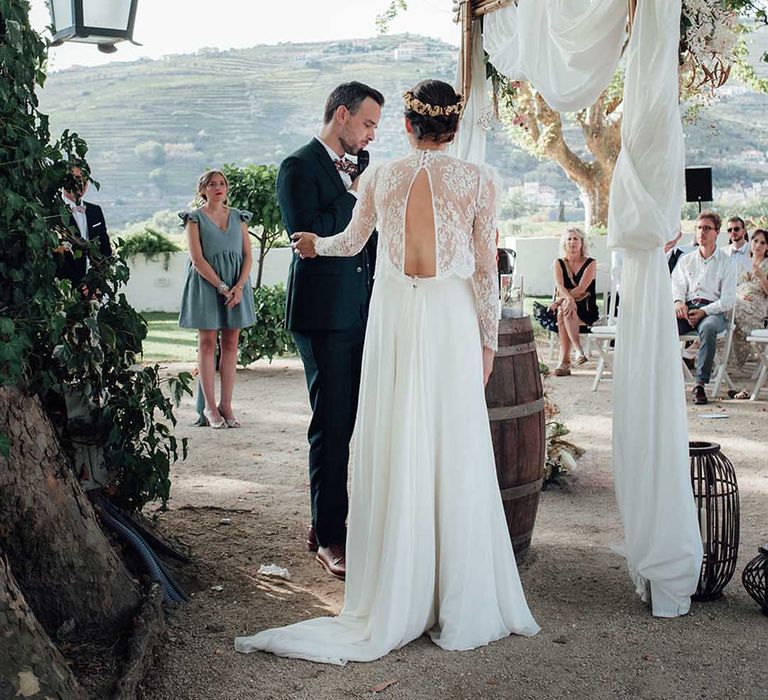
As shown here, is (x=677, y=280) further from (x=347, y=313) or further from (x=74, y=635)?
(x=74, y=635)

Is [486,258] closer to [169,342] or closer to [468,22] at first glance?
[468,22]

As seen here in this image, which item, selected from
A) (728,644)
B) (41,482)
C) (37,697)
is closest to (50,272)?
(41,482)

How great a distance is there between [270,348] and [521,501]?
6.00 metres

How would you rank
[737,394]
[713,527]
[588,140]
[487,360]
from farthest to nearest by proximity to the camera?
[588,140]
[737,394]
[713,527]
[487,360]


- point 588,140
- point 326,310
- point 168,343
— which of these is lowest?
point 168,343

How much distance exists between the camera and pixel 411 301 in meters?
3.66

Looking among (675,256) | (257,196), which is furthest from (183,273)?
(675,256)

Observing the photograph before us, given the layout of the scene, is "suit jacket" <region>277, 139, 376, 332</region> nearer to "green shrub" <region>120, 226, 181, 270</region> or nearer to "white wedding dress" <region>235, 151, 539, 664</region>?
"white wedding dress" <region>235, 151, 539, 664</region>

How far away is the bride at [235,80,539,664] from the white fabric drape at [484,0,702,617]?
619 mm

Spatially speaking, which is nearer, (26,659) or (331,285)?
(26,659)

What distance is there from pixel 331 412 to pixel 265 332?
580 cm

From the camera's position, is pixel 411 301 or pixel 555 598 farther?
pixel 555 598

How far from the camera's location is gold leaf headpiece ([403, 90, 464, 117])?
3561 mm

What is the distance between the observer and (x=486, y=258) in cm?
366
